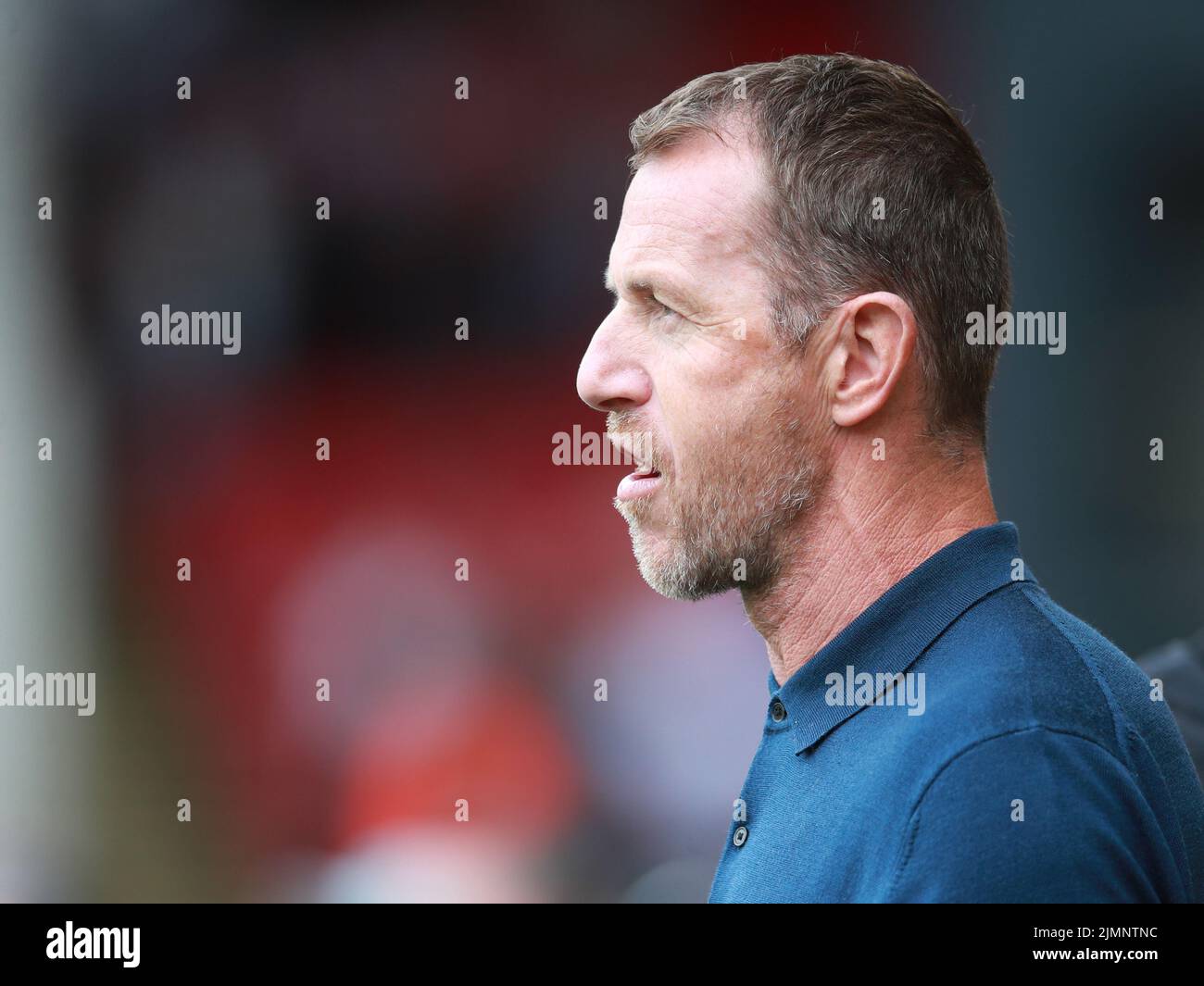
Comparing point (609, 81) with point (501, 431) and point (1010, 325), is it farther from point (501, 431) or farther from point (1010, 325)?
point (1010, 325)

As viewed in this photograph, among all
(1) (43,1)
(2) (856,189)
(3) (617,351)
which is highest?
(1) (43,1)

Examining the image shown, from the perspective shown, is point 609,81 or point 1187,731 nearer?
point 1187,731

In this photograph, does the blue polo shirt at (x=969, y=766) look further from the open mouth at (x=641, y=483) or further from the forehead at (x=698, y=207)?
the forehead at (x=698, y=207)

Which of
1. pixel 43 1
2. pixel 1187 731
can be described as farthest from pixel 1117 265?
pixel 43 1

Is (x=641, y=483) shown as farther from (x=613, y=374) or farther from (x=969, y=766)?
(x=969, y=766)

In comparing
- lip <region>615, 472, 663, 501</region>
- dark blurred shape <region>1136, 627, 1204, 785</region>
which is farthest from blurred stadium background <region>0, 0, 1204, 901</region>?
lip <region>615, 472, 663, 501</region>

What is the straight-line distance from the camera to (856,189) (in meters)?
1.60

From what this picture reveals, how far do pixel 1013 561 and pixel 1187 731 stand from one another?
207 cm

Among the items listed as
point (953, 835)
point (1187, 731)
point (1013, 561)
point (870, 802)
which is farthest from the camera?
point (1187, 731)

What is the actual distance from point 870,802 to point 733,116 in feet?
3.23

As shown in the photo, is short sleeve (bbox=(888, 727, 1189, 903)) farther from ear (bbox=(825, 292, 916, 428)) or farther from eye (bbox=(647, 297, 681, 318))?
eye (bbox=(647, 297, 681, 318))

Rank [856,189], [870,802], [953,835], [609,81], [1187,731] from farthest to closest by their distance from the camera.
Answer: [609,81] → [1187,731] → [856,189] → [870,802] → [953,835]

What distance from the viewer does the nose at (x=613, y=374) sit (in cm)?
170

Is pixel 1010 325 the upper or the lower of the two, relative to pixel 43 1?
lower
